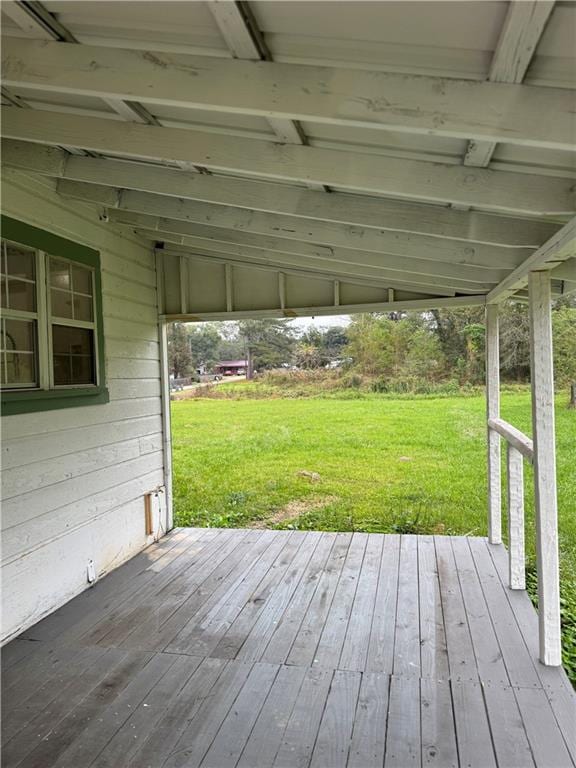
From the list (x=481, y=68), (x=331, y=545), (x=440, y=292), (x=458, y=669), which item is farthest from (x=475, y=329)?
(x=481, y=68)

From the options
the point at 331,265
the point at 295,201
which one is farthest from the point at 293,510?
the point at 295,201

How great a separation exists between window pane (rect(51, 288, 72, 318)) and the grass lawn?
3102 mm

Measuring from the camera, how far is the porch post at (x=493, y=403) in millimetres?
4184

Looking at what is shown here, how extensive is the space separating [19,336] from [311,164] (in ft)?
7.13

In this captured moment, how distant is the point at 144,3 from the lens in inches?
52.4

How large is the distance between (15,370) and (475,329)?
8.53 m

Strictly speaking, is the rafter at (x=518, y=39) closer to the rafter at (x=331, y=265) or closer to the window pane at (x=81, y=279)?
the rafter at (x=331, y=265)

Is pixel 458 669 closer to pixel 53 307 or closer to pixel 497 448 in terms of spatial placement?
pixel 497 448

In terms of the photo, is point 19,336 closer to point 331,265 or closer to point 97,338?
point 97,338

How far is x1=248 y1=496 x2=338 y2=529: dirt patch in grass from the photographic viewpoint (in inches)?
228

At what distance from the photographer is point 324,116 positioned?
1519mm

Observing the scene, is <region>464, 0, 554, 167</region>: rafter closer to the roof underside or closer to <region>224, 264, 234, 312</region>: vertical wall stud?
the roof underside

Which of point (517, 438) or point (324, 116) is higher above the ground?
point (324, 116)

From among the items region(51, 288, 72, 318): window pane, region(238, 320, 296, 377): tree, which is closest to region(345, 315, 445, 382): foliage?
region(238, 320, 296, 377): tree
